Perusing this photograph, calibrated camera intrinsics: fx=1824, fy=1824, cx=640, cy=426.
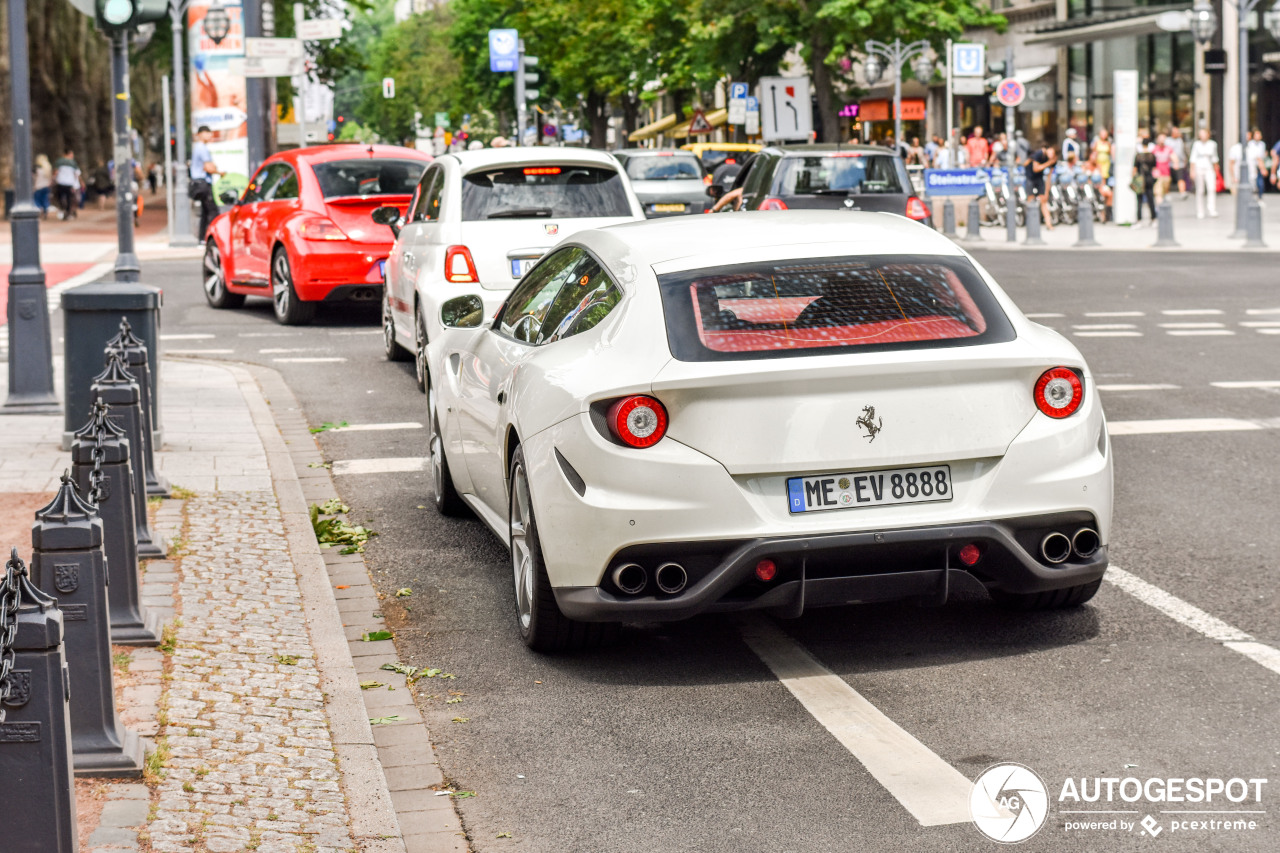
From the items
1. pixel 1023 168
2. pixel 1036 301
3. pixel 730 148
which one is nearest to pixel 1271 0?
pixel 1023 168

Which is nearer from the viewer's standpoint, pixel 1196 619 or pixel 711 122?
pixel 1196 619

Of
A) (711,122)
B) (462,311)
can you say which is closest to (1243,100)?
(462,311)

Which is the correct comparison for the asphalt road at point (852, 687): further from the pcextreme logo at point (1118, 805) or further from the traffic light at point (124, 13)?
the traffic light at point (124, 13)

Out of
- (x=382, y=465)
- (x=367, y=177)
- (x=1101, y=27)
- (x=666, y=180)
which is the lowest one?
(x=382, y=465)

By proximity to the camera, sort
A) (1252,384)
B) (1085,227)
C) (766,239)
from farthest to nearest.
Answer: (1085,227) → (1252,384) → (766,239)

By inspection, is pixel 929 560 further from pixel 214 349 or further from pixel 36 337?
pixel 214 349

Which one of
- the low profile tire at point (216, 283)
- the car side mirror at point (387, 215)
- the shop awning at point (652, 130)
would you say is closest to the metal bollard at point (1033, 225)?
the low profile tire at point (216, 283)

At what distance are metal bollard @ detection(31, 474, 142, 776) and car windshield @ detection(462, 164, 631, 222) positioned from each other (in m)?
7.97

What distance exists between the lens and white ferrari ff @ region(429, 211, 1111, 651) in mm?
5285

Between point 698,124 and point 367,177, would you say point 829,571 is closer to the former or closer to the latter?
point 367,177

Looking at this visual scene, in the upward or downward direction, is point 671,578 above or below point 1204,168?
below

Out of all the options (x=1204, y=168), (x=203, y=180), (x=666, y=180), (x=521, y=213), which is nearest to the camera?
(x=521, y=213)

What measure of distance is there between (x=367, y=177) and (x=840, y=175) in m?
7.04

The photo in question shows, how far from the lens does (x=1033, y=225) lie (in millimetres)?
29984
